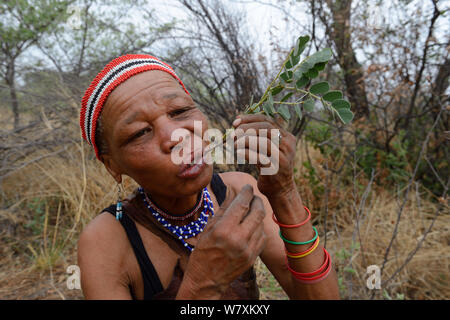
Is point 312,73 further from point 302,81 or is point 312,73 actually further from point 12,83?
point 12,83

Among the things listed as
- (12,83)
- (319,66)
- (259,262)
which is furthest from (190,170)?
(12,83)

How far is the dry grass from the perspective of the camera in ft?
11.3

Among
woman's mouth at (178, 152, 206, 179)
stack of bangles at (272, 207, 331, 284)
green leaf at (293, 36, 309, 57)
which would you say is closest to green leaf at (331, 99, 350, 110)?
green leaf at (293, 36, 309, 57)

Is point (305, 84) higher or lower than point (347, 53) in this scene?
lower

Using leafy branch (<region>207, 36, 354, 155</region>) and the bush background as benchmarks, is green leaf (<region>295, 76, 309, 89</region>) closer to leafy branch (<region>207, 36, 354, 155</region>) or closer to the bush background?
leafy branch (<region>207, 36, 354, 155</region>)

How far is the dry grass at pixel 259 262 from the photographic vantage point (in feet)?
11.3

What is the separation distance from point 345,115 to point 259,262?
2903mm

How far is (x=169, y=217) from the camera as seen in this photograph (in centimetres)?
164

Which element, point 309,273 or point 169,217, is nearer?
point 309,273

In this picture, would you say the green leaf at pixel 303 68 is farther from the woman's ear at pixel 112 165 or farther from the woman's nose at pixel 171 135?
the woman's ear at pixel 112 165

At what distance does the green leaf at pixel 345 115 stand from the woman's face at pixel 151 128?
0.62 meters

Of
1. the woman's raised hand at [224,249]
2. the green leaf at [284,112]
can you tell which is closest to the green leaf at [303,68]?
the green leaf at [284,112]

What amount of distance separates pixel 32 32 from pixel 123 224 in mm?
6517
